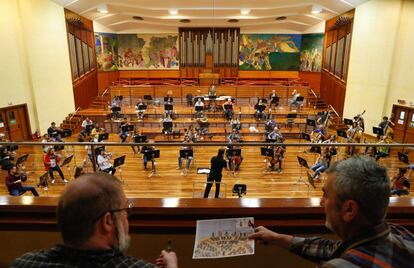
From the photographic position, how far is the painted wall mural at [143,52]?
68.2 ft

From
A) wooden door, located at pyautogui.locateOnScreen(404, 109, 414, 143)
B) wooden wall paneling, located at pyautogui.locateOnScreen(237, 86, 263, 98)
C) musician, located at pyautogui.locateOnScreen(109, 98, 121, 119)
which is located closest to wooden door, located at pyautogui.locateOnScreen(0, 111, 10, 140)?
musician, located at pyautogui.locateOnScreen(109, 98, 121, 119)

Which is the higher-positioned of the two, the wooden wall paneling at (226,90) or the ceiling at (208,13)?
the ceiling at (208,13)

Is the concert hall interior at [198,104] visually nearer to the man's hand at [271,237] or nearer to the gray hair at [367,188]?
the man's hand at [271,237]

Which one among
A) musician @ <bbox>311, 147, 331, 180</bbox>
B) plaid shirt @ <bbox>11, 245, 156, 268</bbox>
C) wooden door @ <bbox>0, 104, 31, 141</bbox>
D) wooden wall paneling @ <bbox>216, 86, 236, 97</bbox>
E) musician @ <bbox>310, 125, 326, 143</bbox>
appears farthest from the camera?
wooden wall paneling @ <bbox>216, 86, 236, 97</bbox>

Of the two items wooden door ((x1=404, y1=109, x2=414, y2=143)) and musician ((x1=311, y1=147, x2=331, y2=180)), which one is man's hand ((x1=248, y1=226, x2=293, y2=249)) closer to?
musician ((x1=311, y1=147, x2=331, y2=180))

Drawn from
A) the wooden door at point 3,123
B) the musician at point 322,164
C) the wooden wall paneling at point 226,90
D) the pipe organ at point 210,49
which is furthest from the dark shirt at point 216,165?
the pipe organ at point 210,49

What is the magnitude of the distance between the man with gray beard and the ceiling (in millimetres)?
14377

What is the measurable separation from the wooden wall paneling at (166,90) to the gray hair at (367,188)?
52.9ft

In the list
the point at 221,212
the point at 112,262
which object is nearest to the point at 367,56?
the point at 221,212

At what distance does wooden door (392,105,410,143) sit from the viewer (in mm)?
11381

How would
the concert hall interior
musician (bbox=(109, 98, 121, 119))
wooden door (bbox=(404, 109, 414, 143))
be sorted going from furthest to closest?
musician (bbox=(109, 98, 121, 119)) < wooden door (bbox=(404, 109, 414, 143)) < the concert hall interior

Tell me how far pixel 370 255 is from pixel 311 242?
1.39 ft

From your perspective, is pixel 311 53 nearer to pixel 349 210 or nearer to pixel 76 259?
pixel 349 210

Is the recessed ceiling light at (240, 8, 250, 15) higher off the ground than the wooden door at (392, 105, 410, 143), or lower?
higher
